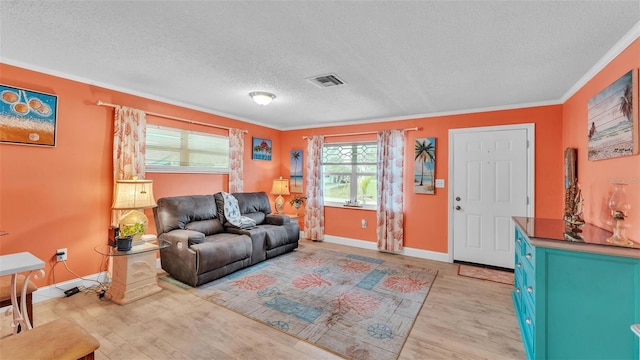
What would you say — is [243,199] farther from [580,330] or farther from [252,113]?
[580,330]

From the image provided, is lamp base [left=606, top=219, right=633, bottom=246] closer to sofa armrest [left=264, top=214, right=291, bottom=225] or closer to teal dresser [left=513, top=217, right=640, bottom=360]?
teal dresser [left=513, top=217, right=640, bottom=360]

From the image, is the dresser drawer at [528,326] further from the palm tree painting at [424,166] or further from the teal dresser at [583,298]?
the palm tree painting at [424,166]

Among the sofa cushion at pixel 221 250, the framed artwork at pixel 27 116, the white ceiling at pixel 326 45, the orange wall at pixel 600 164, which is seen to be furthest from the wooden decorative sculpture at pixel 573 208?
the framed artwork at pixel 27 116

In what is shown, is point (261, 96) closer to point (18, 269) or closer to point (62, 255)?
point (18, 269)

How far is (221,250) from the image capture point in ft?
10.8

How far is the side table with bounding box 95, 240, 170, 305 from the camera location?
272cm

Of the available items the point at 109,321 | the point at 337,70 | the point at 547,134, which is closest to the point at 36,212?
the point at 109,321

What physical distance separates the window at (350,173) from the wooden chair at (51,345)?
4256mm

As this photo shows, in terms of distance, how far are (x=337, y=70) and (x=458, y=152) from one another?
253cm

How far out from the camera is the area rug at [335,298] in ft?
7.16

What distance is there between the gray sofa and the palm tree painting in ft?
7.32

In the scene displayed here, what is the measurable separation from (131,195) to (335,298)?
2.51 m

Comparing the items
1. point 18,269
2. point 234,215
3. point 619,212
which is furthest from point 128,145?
point 619,212

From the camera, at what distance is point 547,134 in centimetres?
354
